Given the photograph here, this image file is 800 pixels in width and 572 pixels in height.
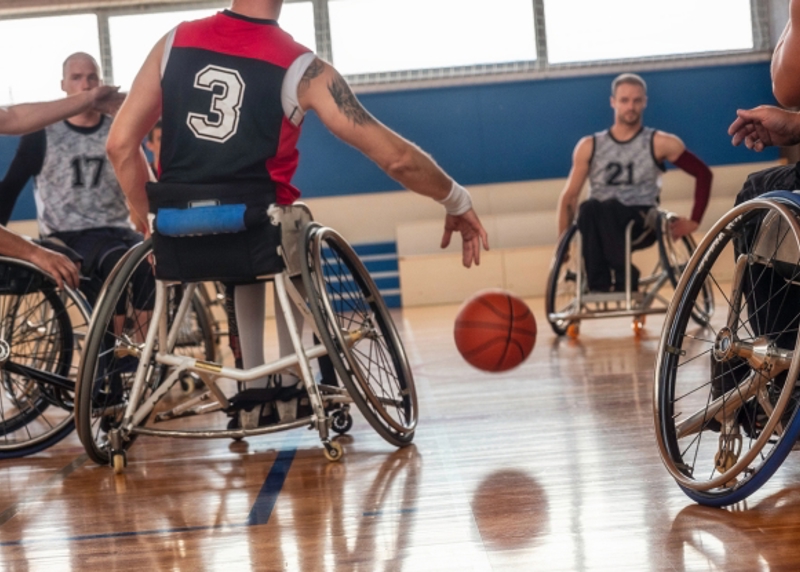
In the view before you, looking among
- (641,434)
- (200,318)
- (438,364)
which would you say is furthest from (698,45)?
(641,434)

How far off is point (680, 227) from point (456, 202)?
2608 mm

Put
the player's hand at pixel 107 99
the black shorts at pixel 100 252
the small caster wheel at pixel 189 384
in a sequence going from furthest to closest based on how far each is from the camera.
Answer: the small caster wheel at pixel 189 384 < the black shorts at pixel 100 252 < the player's hand at pixel 107 99

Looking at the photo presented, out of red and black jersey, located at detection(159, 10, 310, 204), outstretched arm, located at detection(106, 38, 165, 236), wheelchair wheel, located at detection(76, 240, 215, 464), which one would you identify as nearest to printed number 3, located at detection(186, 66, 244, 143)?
red and black jersey, located at detection(159, 10, 310, 204)

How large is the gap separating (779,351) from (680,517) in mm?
337

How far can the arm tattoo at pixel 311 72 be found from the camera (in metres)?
2.34

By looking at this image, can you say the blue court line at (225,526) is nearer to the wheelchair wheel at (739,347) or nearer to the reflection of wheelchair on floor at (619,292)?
the wheelchair wheel at (739,347)

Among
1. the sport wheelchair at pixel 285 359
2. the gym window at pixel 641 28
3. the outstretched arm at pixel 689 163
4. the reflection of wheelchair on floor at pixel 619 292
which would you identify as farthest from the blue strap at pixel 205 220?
the gym window at pixel 641 28

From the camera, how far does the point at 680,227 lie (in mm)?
4730

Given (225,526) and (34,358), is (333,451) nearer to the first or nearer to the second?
(225,526)

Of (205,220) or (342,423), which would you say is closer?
(205,220)

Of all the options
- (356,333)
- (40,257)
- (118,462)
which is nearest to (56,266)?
(40,257)

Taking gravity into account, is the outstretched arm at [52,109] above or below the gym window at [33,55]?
below

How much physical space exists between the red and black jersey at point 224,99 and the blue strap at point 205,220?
0.10 meters

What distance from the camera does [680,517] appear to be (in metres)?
1.76
